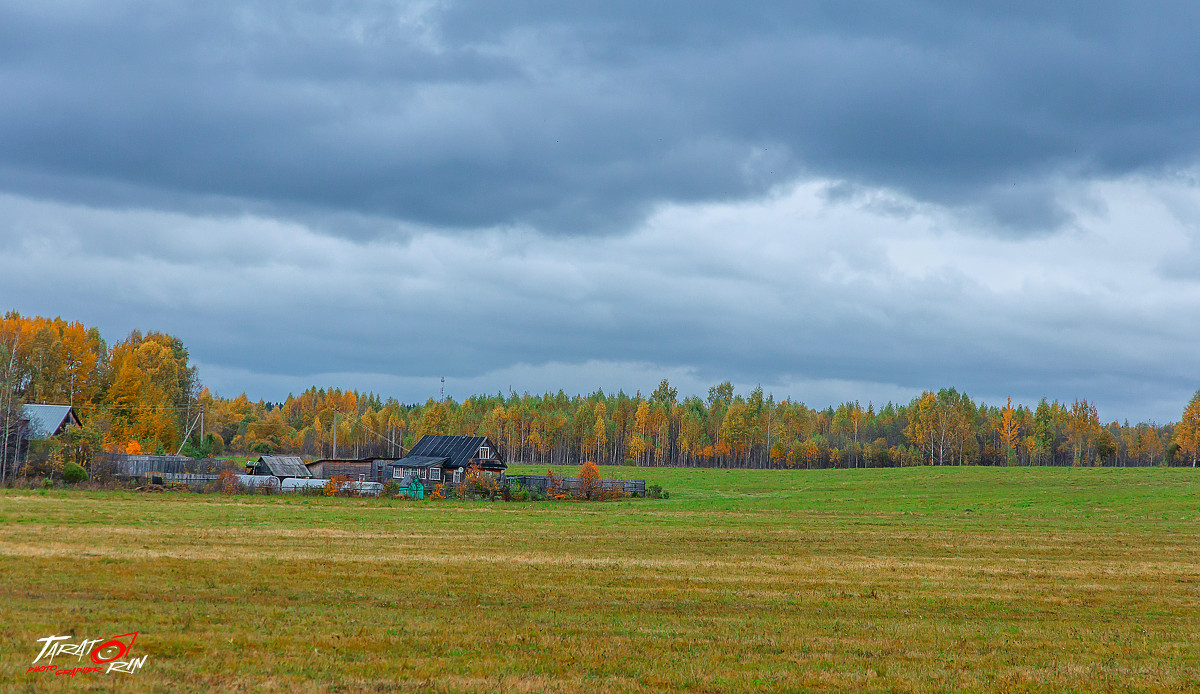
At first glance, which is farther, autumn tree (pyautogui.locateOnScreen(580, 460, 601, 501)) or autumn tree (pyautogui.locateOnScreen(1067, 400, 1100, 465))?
autumn tree (pyautogui.locateOnScreen(1067, 400, 1100, 465))

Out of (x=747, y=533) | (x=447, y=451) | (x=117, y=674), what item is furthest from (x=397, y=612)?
(x=447, y=451)

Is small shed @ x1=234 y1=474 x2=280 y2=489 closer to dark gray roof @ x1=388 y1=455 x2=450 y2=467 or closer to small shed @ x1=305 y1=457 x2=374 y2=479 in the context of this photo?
dark gray roof @ x1=388 y1=455 x2=450 y2=467

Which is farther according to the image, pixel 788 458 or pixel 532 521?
pixel 788 458

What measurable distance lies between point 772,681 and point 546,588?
9.06 metres

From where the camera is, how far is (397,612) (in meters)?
16.5

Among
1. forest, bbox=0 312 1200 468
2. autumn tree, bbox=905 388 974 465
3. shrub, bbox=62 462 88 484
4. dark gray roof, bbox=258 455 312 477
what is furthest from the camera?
autumn tree, bbox=905 388 974 465

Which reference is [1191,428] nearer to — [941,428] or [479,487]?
[941,428]

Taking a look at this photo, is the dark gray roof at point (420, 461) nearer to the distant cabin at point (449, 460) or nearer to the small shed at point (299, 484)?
the distant cabin at point (449, 460)

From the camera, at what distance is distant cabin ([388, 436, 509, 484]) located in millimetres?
84188

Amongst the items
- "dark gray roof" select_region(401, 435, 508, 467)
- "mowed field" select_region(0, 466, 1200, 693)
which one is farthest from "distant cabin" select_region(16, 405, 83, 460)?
"mowed field" select_region(0, 466, 1200, 693)

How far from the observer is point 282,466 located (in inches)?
3206

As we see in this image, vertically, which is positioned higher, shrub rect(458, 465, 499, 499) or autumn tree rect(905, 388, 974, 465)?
autumn tree rect(905, 388, 974, 465)

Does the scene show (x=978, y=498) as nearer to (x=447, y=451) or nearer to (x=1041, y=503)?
(x=1041, y=503)

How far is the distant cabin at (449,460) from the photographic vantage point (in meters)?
84.2
